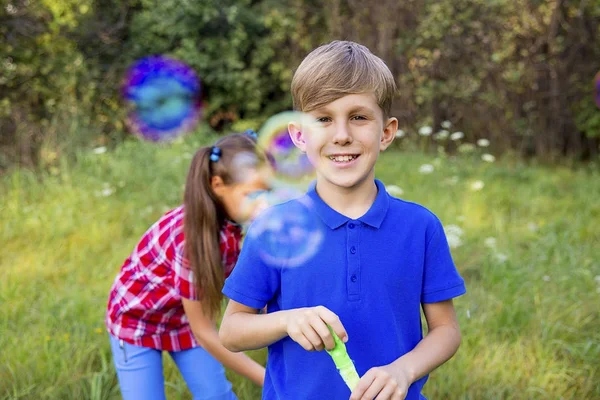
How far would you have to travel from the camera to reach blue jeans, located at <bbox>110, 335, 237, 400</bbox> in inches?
84.7

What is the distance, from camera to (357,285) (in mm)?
1272

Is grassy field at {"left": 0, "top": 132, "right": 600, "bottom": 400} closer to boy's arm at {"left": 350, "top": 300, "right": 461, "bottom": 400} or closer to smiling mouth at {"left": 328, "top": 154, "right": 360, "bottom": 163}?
boy's arm at {"left": 350, "top": 300, "right": 461, "bottom": 400}

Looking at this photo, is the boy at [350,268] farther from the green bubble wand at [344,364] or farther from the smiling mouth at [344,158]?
the green bubble wand at [344,364]

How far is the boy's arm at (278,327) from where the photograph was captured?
1.07m

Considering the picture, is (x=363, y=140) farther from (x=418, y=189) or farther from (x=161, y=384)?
(x=418, y=189)

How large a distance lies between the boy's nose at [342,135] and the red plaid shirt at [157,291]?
0.97 m

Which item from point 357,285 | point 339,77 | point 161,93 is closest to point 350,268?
point 357,285

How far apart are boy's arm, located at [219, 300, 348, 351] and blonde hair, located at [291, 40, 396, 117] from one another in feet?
1.38

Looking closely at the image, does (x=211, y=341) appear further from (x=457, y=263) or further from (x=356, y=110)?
(x=457, y=263)

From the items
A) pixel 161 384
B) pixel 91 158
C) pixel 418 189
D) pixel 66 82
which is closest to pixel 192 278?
pixel 161 384

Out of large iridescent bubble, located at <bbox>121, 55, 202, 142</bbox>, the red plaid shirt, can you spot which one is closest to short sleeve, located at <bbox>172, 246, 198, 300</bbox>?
the red plaid shirt

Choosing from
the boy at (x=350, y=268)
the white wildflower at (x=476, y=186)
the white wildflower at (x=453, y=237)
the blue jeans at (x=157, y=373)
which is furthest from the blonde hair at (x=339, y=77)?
the white wildflower at (x=476, y=186)

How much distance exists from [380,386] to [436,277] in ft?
1.05

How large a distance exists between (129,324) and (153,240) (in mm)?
287
